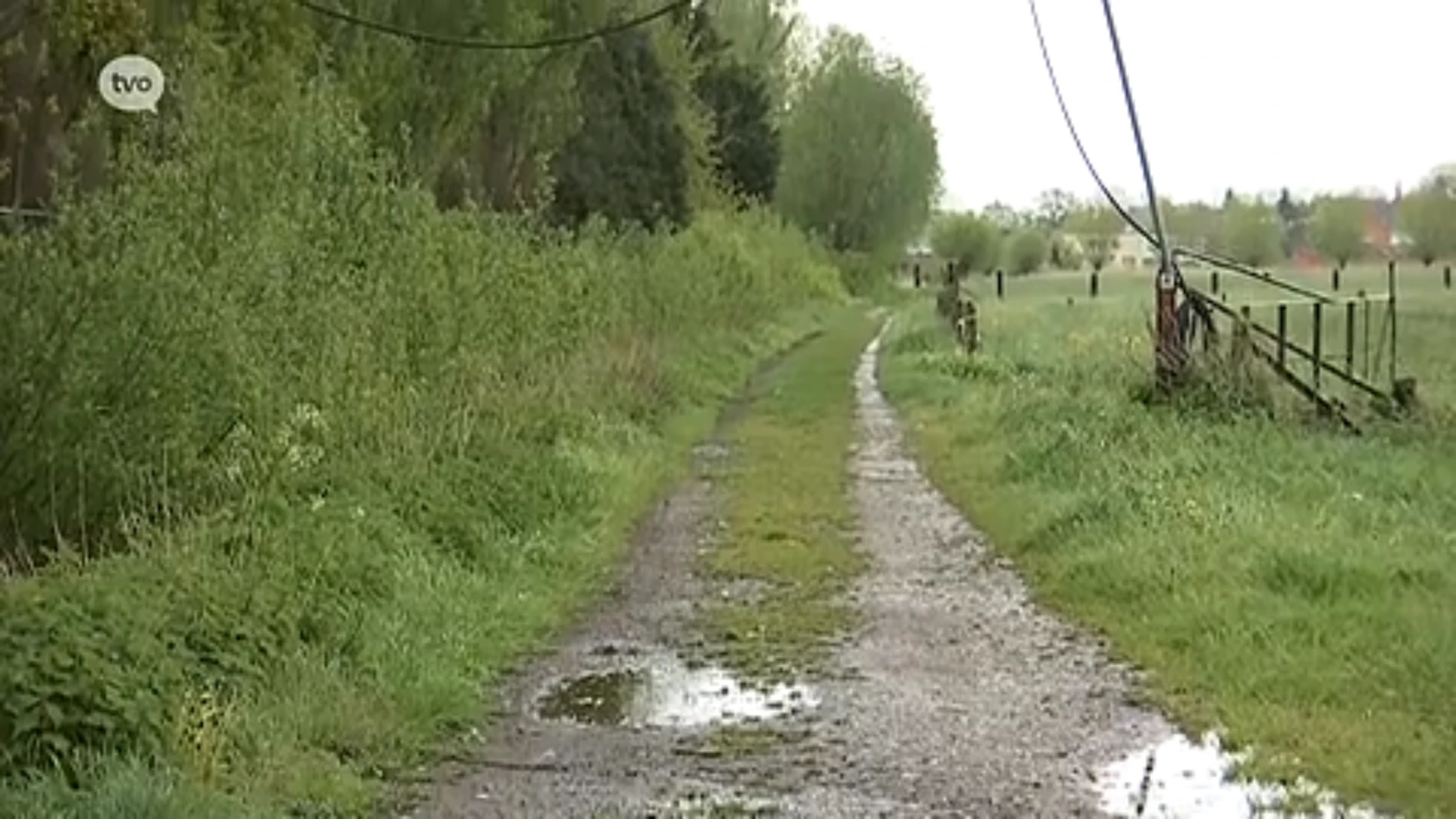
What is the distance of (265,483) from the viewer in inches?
432

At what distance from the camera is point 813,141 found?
81.8 metres

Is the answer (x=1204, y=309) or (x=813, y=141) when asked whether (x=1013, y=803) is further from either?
(x=813, y=141)

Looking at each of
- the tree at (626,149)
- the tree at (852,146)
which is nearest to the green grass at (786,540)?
the tree at (626,149)

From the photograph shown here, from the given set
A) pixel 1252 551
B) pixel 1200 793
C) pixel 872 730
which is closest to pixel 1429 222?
pixel 1252 551

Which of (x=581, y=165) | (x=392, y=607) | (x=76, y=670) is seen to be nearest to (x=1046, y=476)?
(x=392, y=607)

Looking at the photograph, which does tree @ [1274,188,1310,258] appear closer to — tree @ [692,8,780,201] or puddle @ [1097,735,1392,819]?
tree @ [692,8,780,201]

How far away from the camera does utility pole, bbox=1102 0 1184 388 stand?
21.3 m

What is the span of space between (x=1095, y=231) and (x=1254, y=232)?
39.6 meters

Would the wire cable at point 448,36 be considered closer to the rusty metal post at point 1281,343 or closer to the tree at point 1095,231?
the rusty metal post at point 1281,343

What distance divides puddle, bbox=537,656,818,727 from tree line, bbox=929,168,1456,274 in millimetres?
44401

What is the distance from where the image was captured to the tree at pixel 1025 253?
111m

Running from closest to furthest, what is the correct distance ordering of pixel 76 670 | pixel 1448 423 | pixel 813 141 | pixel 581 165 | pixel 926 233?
1. pixel 76 670
2. pixel 1448 423
3. pixel 581 165
4. pixel 813 141
5. pixel 926 233

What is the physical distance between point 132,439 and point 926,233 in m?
87.1

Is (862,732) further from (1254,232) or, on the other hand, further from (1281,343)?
(1254,232)
